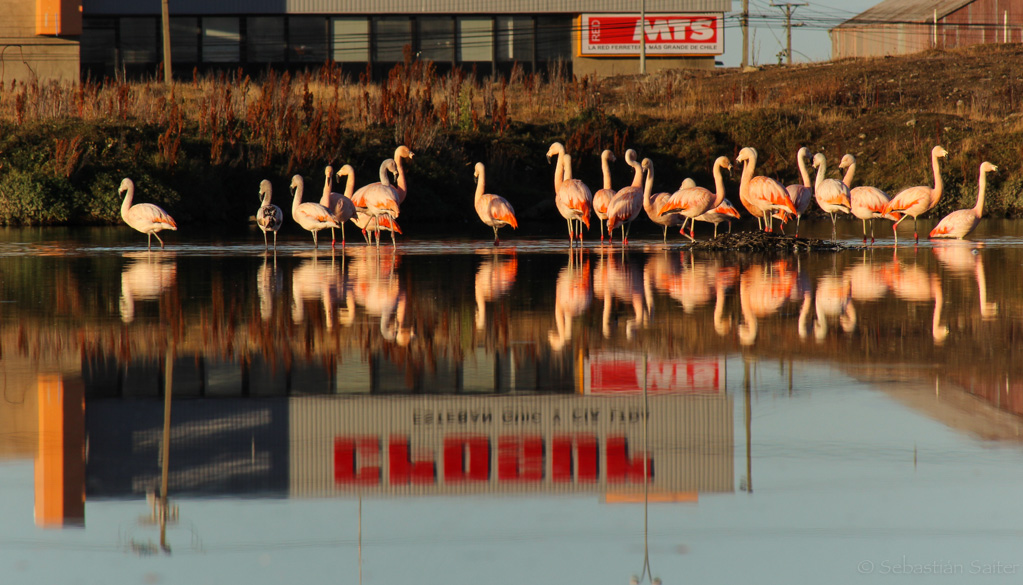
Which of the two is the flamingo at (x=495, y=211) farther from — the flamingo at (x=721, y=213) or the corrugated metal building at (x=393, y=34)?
the corrugated metal building at (x=393, y=34)

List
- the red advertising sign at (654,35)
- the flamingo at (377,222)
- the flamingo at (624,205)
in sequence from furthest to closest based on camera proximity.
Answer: the red advertising sign at (654,35), the flamingo at (624,205), the flamingo at (377,222)

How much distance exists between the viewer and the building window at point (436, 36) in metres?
54.0

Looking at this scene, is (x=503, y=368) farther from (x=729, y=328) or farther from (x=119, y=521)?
(x=119, y=521)

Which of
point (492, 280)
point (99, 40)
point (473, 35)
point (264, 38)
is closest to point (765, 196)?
point (492, 280)

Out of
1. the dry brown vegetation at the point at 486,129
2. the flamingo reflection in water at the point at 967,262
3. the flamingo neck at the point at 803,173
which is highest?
the dry brown vegetation at the point at 486,129

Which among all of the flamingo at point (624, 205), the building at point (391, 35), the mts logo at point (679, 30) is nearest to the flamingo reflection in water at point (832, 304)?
the flamingo at point (624, 205)

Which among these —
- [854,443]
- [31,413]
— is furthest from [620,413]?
[31,413]

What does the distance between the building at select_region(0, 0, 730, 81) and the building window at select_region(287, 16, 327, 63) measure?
0.15 feet

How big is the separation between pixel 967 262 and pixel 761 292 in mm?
5399

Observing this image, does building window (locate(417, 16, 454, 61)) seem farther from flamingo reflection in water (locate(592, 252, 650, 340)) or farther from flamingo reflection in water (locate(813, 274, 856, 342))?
flamingo reflection in water (locate(813, 274, 856, 342))

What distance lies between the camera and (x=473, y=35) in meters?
54.2

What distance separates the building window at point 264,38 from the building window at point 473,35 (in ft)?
26.2

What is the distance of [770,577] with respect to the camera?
3.76 m

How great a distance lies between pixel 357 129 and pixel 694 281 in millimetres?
22215
